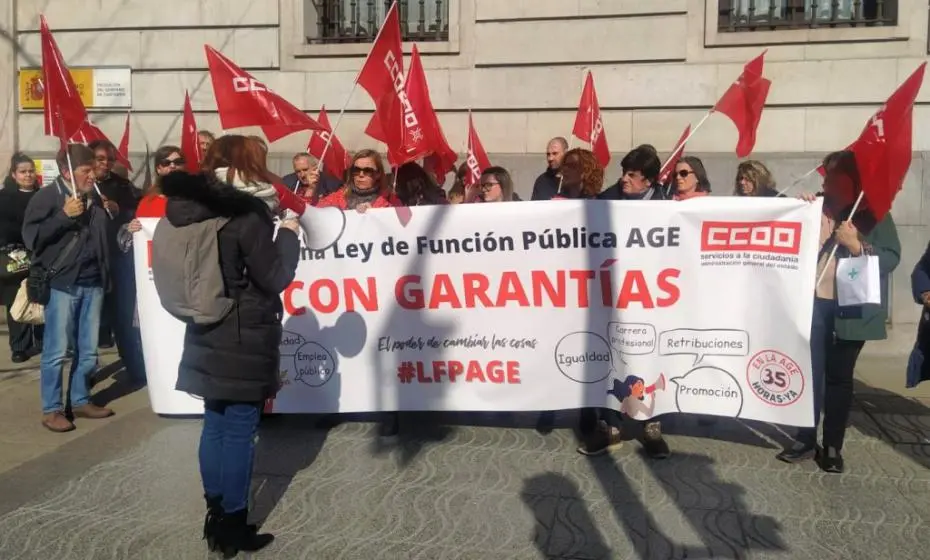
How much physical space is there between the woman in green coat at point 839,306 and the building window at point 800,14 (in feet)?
15.4

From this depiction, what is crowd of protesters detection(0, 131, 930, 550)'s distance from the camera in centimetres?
341

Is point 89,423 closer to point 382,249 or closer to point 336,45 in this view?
point 382,249

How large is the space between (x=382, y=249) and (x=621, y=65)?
483cm

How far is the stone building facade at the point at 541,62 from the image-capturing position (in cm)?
829

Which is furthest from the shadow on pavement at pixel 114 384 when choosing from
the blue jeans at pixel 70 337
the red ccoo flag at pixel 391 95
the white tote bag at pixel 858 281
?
the white tote bag at pixel 858 281

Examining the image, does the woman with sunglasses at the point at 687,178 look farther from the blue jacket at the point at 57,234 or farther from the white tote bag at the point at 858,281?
the blue jacket at the point at 57,234

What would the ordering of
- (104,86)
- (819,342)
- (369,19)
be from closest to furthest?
(819,342) → (369,19) → (104,86)

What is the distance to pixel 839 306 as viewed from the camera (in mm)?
4480

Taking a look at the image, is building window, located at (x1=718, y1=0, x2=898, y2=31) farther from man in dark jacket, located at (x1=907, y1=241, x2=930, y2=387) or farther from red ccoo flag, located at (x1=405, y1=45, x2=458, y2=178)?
man in dark jacket, located at (x1=907, y1=241, x2=930, y2=387)

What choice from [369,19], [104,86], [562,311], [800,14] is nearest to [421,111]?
[562,311]

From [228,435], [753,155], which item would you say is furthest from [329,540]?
[753,155]

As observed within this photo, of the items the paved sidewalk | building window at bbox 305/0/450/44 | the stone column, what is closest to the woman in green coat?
A: the paved sidewalk

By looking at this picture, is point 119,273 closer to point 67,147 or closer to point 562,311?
point 67,147

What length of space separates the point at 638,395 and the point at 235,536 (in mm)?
2322
